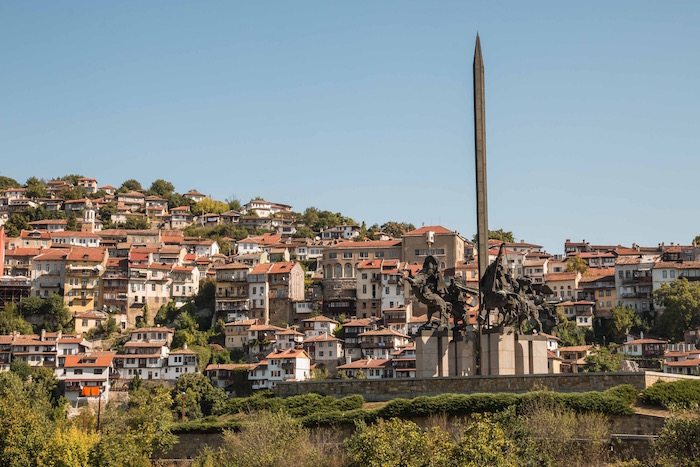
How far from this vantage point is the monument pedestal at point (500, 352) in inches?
1663

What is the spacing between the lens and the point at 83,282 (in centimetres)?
10650

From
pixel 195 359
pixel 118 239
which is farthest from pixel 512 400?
pixel 118 239

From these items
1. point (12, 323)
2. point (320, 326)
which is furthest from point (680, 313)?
point (12, 323)

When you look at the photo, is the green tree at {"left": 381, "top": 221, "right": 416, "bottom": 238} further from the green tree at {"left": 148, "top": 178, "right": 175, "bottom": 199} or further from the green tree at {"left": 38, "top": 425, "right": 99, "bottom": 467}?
the green tree at {"left": 38, "top": 425, "right": 99, "bottom": 467}

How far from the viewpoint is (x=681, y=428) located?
102 ft

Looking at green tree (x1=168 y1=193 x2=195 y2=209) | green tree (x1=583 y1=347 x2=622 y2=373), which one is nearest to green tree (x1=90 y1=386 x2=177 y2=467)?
green tree (x1=583 y1=347 x2=622 y2=373)

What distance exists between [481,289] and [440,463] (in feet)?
40.9

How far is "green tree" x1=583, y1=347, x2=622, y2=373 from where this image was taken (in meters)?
77.1

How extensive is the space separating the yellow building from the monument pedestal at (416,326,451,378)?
66765 mm

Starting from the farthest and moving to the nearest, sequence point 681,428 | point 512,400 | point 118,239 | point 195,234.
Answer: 1. point 195,234
2. point 118,239
3. point 512,400
4. point 681,428

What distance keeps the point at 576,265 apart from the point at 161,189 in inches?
2885

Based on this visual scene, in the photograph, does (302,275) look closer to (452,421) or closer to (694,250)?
(694,250)

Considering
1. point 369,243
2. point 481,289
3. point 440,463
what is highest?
point 369,243

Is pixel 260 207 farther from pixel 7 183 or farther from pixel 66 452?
pixel 66 452
